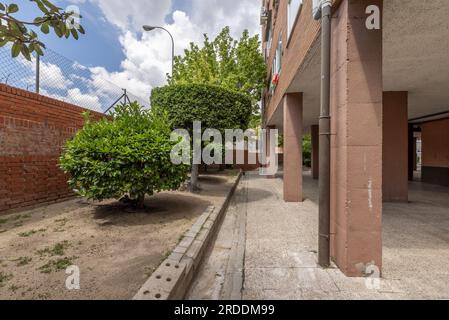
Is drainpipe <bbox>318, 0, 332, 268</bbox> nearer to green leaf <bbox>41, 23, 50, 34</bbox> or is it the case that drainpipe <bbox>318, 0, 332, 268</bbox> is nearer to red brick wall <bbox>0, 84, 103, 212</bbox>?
green leaf <bbox>41, 23, 50, 34</bbox>

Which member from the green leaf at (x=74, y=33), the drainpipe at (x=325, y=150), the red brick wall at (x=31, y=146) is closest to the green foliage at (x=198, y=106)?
the red brick wall at (x=31, y=146)

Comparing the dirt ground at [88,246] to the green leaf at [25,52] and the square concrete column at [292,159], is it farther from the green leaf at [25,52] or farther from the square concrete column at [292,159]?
the square concrete column at [292,159]

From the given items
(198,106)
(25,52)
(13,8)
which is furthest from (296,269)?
(198,106)

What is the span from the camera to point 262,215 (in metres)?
5.79

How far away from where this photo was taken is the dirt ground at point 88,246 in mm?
2282

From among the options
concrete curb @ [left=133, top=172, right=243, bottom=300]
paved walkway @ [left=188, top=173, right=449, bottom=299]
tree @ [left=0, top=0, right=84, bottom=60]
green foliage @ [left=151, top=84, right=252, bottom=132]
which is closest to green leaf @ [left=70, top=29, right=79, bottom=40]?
tree @ [left=0, top=0, right=84, bottom=60]

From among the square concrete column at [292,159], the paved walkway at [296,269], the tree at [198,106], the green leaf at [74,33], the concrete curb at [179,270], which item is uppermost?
the tree at [198,106]

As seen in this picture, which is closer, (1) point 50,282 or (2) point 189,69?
(1) point 50,282

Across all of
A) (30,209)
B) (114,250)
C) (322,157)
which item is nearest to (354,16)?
(322,157)

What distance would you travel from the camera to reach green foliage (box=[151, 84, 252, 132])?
715cm

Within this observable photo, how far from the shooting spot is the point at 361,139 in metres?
2.64

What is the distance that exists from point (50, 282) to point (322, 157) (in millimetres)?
3349

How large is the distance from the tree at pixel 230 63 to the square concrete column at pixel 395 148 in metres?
7.24
